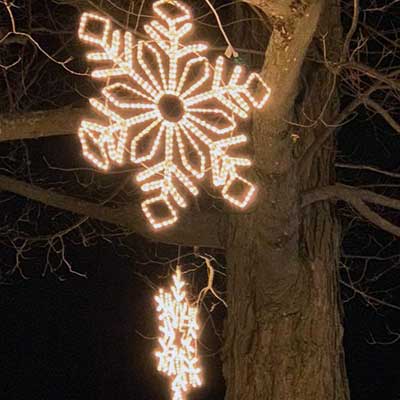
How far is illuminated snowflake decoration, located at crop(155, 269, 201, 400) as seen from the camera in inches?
271

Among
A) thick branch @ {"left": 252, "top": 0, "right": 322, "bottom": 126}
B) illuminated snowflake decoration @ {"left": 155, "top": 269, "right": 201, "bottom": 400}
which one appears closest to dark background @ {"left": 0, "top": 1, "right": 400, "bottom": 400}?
illuminated snowflake decoration @ {"left": 155, "top": 269, "right": 201, "bottom": 400}

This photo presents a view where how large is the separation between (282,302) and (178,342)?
190 centimetres

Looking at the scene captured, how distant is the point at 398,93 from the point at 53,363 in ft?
40.1

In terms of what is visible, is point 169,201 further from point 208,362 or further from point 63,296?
point 63,296

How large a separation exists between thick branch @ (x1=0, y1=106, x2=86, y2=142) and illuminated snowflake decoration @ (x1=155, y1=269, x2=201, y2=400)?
2261 millimetres

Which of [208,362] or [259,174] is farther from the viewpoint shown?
[208,362]

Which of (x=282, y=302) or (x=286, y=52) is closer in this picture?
(x=286, y=52)

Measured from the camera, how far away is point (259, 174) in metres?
4.98

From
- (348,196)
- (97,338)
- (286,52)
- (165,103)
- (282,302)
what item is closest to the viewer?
(165,103)

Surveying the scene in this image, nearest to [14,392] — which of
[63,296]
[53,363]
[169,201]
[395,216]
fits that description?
[53,363]

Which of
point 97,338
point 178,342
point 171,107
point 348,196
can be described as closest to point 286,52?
point 171,107

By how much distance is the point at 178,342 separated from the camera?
7059 millimetres

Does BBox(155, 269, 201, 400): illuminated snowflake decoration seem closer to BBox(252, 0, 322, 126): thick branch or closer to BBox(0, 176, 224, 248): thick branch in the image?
BBox(0, 176, 224, 248): thick branch

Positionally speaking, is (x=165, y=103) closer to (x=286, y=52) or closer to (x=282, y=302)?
(x=286, y=52)
